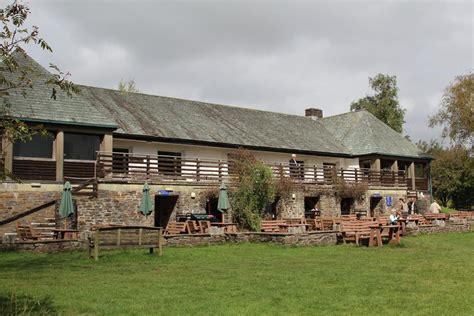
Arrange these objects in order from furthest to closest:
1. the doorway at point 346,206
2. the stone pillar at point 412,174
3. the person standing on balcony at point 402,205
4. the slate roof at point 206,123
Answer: the stone pillar at point 412,174 < the person standing on balcony at point 402,205 < the doorway at point 346,206 < the slate roof at point 206,123

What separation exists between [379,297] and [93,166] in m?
16.0

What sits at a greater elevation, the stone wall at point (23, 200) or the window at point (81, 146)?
the window at point (81, 146)

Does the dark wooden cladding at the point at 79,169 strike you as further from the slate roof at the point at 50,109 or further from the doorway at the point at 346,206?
the doorway at the point at 346,206

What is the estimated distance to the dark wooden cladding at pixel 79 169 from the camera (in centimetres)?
2154

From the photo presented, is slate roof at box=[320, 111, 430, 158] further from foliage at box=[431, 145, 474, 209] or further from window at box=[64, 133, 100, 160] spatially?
window at box=[64, 133, 100, 160]

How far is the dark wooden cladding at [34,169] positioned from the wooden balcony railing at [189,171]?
183 centimetres

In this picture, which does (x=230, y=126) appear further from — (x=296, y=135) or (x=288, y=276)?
(x=288, y=276)

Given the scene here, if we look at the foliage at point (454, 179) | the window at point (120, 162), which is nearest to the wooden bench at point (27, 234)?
the window at point (120, 162)

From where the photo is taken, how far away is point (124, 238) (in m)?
13.8

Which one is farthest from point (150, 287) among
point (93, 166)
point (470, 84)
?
point (470, 84)

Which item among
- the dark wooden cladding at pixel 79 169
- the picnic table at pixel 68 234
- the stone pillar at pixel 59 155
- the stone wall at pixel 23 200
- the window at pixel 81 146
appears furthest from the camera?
the window at pixel 81 146

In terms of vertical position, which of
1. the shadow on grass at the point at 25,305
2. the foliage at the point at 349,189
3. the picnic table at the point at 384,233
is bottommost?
the shadow on grass at the point at 25,305

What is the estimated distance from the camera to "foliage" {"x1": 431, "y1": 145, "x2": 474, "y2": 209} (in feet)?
149

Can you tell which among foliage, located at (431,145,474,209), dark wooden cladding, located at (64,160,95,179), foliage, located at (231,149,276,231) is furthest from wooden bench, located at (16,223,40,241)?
foliage, located at (431,145,474,209)
